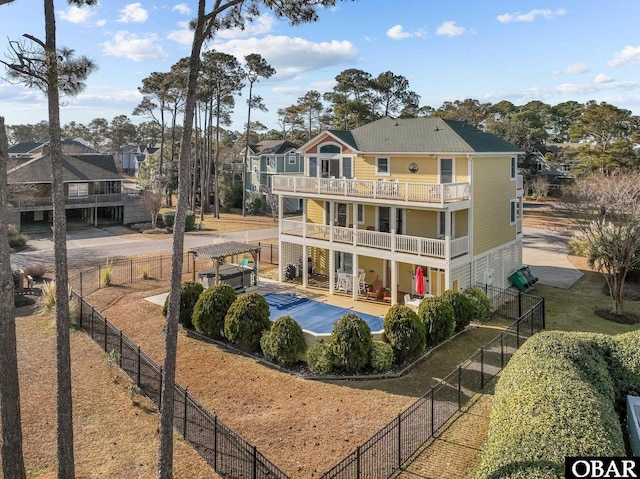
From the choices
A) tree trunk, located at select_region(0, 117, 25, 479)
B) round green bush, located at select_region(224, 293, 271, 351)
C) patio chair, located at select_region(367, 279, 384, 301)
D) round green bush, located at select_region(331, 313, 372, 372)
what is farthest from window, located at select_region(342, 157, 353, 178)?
tree trunk, located at select_region(0, 117, 25, 479)

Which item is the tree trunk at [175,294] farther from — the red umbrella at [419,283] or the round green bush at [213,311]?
the red umbrella at [419,283]

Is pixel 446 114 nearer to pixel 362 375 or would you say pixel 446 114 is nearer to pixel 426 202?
pixel 426 202

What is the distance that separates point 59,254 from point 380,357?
913 centimetres

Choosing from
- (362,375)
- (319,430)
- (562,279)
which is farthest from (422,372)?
(562,279)

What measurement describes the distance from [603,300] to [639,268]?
4169 mm

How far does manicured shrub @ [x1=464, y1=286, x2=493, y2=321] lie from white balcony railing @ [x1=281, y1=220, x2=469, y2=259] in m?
1.72

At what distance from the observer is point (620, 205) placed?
19.8m

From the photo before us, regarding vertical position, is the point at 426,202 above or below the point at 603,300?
above

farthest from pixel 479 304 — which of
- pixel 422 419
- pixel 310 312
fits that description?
pixel 422 419

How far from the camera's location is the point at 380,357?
13609 mm

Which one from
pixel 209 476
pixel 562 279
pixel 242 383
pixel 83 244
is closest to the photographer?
pixel 209 476

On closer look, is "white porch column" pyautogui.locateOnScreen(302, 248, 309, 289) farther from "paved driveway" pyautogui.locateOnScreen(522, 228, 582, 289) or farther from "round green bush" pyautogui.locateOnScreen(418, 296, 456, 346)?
"paved driveway" pyautogui.locateOnScreen(522, 228, 582, 289)

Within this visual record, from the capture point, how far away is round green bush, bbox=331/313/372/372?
13398 mm

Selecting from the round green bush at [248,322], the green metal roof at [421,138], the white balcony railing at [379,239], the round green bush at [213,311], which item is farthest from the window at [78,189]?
the round green bush at [248,322]
